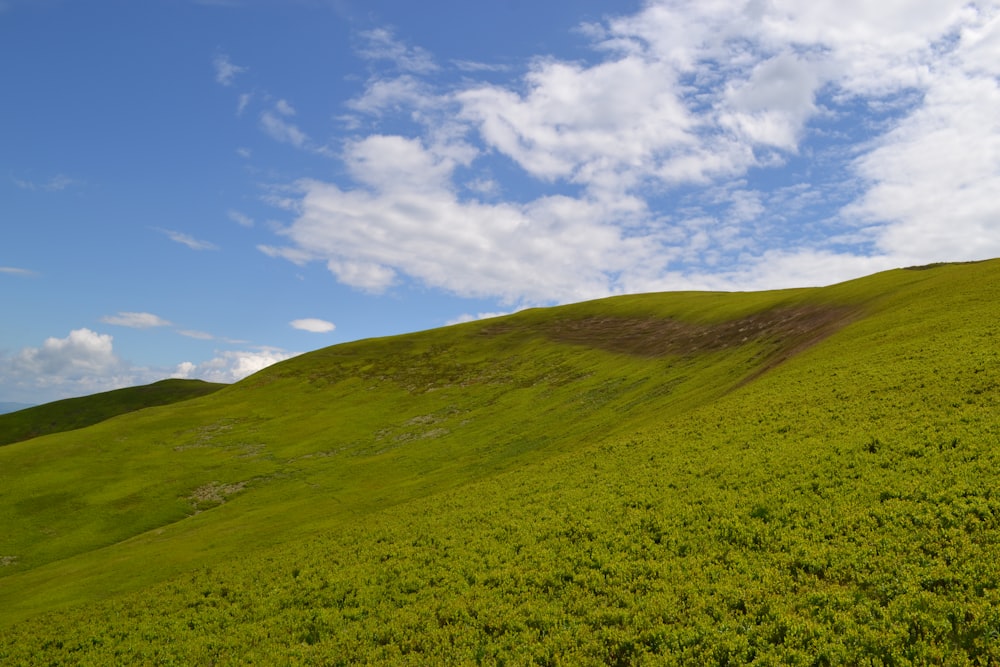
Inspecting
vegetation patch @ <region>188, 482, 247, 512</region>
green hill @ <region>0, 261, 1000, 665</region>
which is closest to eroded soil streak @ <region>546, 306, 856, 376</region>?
green hill @ <region>0, 261, 1000, 665</region>

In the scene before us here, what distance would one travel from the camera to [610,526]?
28172mm

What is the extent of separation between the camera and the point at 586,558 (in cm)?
2522

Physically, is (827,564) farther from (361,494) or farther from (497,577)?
(361,494)

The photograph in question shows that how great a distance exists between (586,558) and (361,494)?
39.8 metres

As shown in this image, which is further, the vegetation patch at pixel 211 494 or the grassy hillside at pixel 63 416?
the grassy hillside at pixel 63 416

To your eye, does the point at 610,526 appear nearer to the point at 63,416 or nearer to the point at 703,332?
the point at 703,332

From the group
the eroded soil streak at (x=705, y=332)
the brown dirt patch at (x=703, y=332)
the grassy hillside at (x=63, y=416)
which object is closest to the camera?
the eroded soil streak at (x=705, y=332)

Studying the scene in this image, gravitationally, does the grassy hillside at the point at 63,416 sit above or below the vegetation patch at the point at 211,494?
above

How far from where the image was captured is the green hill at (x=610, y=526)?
1836 cm

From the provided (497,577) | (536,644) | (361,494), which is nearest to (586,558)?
(497,577)

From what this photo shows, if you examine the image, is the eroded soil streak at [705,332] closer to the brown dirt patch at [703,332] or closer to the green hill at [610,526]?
the brown dirt patch at [703,332]

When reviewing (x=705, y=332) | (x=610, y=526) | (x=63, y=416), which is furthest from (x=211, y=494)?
(x=63, y=416)

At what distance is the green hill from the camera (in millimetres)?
18359

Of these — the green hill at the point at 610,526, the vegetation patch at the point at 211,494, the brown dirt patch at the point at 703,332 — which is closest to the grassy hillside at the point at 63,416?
the green hill at the point at 610,526
